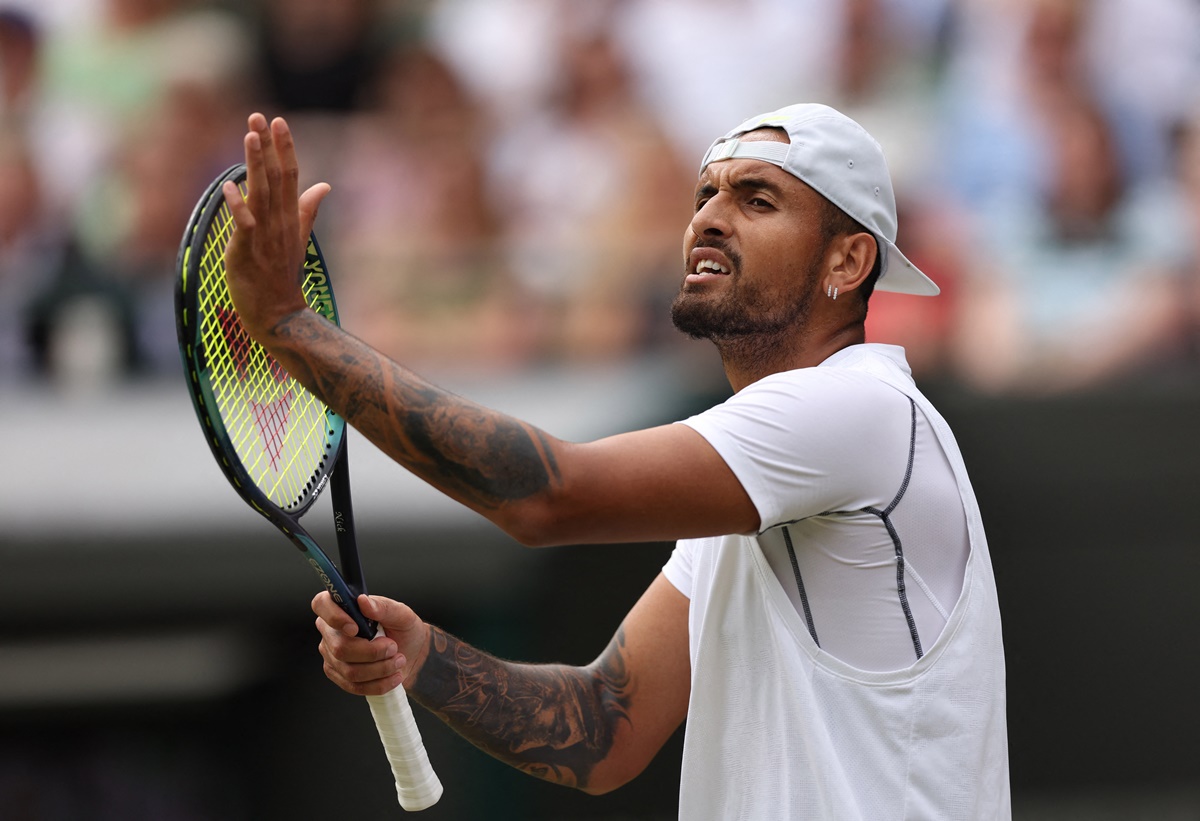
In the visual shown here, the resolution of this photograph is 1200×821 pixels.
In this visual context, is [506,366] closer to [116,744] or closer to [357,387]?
[116,744]

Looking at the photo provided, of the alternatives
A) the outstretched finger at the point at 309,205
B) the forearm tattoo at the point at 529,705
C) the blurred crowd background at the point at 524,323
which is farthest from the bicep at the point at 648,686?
the blurred crowd background at the point at 524,323

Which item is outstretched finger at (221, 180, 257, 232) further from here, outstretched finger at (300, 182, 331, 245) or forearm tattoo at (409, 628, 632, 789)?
forearm tattoo at (409, 628, 632, 789)

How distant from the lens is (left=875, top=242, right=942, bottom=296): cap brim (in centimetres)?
304

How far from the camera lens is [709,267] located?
2.96m

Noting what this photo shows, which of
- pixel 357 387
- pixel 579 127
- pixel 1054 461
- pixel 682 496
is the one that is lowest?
pixel 1054 461

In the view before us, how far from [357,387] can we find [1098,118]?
5918 mm

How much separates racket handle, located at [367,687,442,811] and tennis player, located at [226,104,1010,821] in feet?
0.15

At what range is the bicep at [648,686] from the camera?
3.18 m

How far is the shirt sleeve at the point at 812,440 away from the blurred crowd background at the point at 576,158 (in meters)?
3.66

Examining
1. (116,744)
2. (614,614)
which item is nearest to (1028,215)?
(614,614)

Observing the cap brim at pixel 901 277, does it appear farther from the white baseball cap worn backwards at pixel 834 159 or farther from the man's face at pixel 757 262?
the man's face at pixel 757 262

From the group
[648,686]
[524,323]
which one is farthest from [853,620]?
[524,323]

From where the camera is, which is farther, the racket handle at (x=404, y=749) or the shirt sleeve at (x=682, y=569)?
the shirt sleeve at (x=682, y=569)

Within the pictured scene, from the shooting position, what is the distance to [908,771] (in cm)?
259
